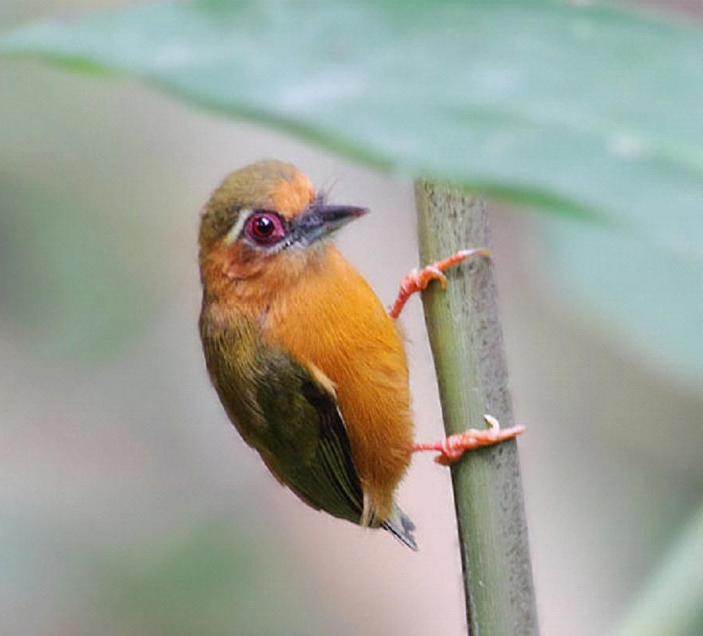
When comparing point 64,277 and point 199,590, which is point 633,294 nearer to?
point 199,590

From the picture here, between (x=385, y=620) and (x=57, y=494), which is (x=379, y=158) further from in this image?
(x=385, y=620)

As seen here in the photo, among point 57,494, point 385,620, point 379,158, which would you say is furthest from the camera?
point 385,620

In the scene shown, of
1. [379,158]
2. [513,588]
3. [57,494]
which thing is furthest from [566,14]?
[57,494]

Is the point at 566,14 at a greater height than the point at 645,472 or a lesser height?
greater

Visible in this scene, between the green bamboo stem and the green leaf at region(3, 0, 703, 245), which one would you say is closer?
the green leaf at region(3, 0, 703, 245)

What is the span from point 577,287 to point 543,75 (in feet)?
1.54

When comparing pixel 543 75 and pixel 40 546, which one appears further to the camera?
pixel 40 546

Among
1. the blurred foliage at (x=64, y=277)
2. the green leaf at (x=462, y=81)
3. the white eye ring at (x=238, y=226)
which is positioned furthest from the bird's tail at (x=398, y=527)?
the green leaf at (x=462, y=81)

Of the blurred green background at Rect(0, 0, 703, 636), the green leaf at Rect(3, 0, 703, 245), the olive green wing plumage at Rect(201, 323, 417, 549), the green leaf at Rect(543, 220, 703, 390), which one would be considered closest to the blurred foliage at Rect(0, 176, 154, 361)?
the blurred green background at Rect(0, 0, 703, 636)

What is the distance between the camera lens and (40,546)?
430 cm

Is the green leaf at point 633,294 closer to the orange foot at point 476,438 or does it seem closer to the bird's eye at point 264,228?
the orange foot at point 476,438

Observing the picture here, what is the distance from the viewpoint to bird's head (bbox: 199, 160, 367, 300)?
2.96 meters

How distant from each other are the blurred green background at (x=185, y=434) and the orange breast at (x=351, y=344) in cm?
94

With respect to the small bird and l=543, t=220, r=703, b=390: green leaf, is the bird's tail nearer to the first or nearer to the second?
the small bird
